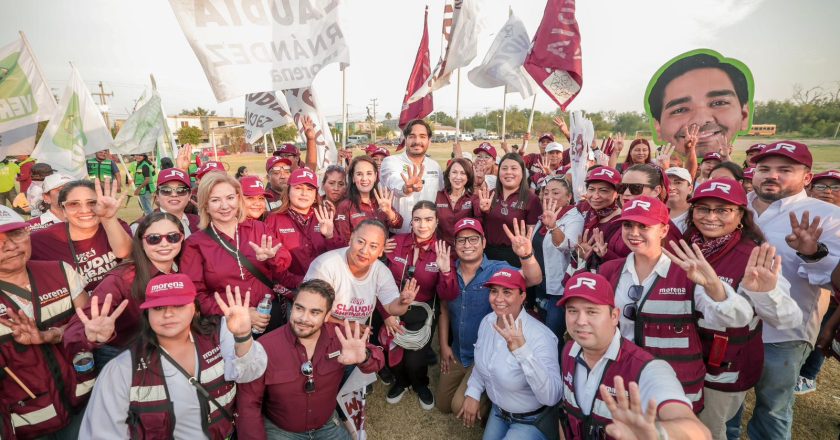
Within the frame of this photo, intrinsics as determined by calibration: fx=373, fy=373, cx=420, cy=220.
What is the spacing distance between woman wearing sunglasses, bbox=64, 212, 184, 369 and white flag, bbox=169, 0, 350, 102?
335cm

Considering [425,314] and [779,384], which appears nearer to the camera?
[779,384]

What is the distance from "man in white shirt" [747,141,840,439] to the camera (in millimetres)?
3068

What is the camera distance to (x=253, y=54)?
5863 millimetres

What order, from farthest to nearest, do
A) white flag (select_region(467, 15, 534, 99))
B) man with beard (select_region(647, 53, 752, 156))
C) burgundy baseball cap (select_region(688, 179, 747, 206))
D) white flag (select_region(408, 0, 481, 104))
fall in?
white flag (select_region(467, 15, 534, 99)) < white flag (select_region(408, 0, 481, 104)) < man with beard (select_region(647, 53, 752, 156)) < burgundy baseball cap (select_region(688, 179, 747, 206))

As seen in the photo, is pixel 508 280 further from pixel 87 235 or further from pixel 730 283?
pixel 87 235

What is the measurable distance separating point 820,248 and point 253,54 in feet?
23.4

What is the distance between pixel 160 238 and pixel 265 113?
5.72 m

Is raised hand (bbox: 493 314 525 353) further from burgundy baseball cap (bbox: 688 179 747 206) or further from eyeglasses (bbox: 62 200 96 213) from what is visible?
eyeglasses (bbox: 62 200 96 213)

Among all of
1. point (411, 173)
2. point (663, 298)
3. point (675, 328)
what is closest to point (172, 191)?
point (411, 173)

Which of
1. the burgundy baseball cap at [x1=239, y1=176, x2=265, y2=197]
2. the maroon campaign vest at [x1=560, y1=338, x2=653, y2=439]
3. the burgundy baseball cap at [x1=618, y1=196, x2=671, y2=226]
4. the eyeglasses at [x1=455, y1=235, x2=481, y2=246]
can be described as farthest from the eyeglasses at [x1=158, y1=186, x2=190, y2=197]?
the burgundy baseball cap at [x1=618, y1=196, x2=671, y2=226]

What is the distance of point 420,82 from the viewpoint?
829 cm

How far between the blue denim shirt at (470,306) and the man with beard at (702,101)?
14.5 ft

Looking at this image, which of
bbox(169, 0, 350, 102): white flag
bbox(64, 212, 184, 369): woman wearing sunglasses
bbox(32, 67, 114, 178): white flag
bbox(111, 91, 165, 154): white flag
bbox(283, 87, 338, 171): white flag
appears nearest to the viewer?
bbox(64, 212, 184, 369): woman wearing sunglasses

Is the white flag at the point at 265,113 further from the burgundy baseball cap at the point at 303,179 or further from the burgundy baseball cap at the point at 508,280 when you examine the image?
the burgundy baseball cap at the point at 508,280
